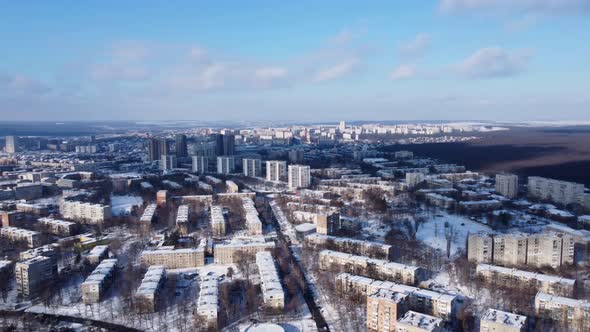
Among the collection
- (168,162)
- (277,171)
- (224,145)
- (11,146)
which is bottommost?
(277,171)

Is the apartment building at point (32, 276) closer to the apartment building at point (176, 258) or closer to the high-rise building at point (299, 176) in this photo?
the apartment building at point (176, 258)

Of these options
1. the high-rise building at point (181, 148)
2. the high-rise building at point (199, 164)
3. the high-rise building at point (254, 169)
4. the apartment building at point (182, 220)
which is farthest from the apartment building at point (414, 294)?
the high-rise building at point (181, 148)

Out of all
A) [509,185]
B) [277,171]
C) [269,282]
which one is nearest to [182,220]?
[269,282]

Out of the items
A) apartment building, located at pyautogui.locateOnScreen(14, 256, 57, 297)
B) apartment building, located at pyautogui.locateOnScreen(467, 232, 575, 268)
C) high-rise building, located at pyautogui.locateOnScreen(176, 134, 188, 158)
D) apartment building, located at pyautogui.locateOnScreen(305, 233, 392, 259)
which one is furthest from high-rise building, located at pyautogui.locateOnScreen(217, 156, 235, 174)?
apartment building, located at pyautogui.locateOnScreen(467, 232, 575, 268)

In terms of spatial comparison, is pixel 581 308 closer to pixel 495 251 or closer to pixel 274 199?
pixel 495 251

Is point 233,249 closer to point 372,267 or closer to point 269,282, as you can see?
point 269,282

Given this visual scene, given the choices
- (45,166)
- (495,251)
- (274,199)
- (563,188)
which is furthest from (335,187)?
(45,166)
